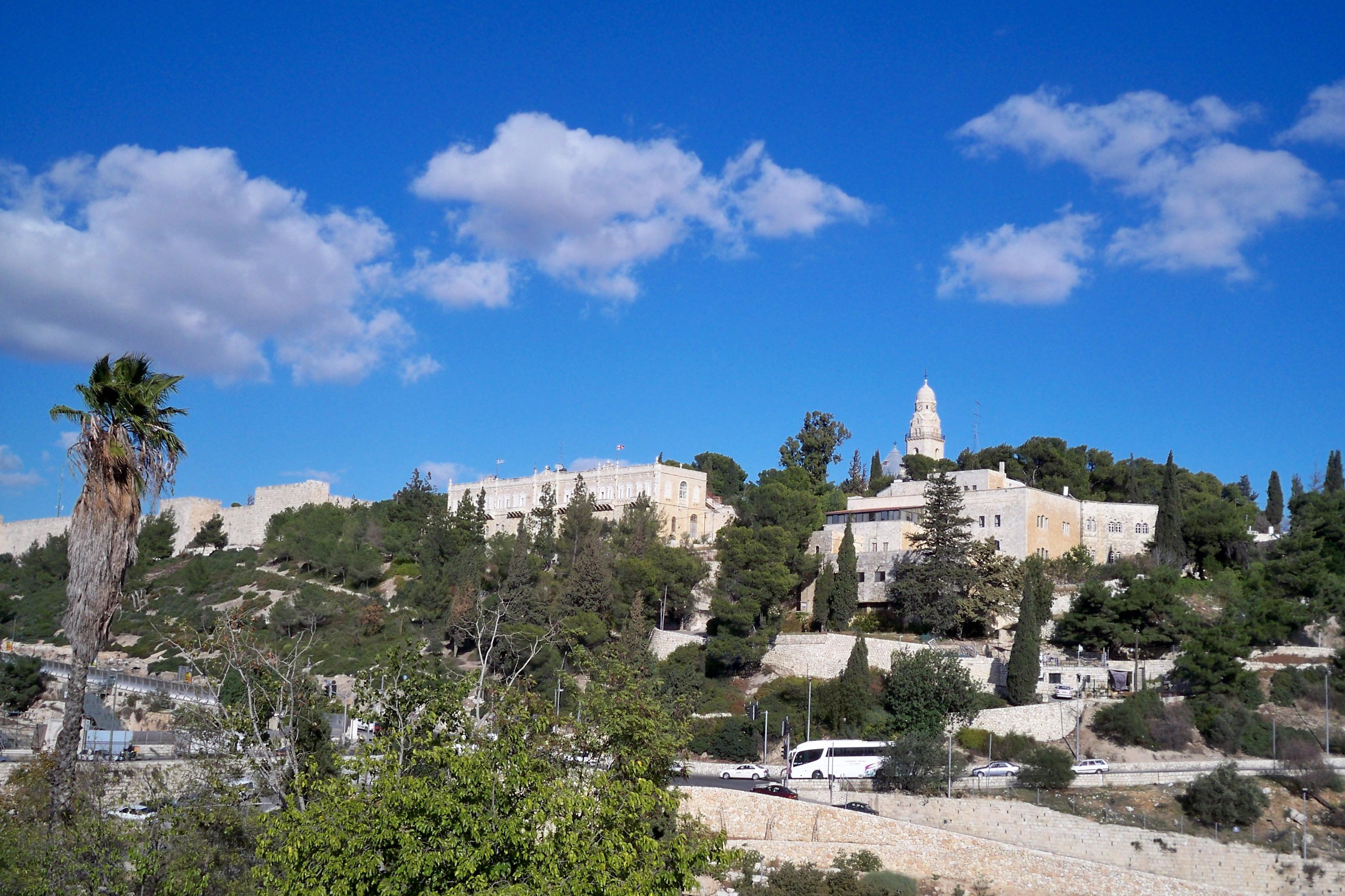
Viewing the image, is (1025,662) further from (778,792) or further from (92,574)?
(92,574)

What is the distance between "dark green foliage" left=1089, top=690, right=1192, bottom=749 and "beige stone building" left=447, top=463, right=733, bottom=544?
36.5 meters

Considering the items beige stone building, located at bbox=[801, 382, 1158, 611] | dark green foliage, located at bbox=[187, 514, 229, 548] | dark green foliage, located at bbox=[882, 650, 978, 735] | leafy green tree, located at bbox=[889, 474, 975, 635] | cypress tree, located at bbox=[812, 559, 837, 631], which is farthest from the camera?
dark green foliage, located at bbox=[187, 514, 229, 548]

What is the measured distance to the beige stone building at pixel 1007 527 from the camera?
195ft

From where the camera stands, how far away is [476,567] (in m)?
61.8

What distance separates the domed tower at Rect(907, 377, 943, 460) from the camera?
336 ft

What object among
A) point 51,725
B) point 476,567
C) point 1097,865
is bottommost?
point 1097,865

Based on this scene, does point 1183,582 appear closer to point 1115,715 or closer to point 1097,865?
point 1115,715

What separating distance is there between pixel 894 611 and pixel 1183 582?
13.9 metres

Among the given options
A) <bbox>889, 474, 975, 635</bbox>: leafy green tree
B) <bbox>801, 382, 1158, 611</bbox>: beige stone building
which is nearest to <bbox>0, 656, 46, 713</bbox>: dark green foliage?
<bbox>801, 382, 1158, 611</bbox>: beige stone building

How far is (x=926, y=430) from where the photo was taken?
103375 millimetres

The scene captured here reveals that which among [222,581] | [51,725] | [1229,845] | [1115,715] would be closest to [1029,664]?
[1115,715]

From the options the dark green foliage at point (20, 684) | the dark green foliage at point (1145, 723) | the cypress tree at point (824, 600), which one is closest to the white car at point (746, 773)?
the dark green foliage at point (1145, 723)

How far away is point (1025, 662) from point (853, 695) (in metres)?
6.93

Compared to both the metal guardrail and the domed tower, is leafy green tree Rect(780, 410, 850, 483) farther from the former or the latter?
the metal guardrail
